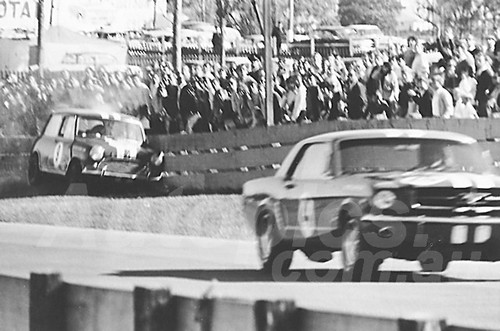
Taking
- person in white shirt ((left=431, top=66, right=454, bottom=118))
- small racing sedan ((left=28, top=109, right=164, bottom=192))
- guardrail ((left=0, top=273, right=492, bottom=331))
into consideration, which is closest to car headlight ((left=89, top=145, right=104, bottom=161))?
small racing sedan ((left=28, top=109, right=164, bottom=192))

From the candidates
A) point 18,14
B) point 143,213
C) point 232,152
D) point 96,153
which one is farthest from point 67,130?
point 232,152

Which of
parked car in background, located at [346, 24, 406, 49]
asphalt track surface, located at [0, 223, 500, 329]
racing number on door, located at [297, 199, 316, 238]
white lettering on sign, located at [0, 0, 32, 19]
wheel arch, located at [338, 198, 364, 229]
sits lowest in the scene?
asphalt track surface, located at [0, 223, 500, 329]

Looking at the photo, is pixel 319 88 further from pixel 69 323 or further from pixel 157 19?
pixel 69 323

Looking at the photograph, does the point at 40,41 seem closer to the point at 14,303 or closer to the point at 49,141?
the point at 49,141

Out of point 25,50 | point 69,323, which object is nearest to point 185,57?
point 25,50

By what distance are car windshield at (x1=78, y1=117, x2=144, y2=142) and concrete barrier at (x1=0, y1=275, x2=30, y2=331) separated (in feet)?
12.4

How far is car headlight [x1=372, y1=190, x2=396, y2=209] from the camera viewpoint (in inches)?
366

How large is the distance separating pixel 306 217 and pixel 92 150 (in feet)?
7.68

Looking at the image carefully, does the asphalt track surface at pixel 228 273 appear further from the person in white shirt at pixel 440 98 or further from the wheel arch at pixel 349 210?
the person in white shirt at pixel 440 98

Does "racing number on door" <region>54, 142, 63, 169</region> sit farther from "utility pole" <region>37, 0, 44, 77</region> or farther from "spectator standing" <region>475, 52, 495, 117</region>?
"spectator standing" <region>475, 52, 495, 117</region>

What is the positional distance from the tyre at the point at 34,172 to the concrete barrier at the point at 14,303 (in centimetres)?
432

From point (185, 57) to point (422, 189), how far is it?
7.30ft

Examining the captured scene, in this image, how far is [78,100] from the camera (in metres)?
11.6

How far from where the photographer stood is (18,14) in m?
12.0
